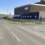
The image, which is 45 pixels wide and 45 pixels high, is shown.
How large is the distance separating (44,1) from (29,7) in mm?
29740

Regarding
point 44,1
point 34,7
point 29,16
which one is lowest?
point 29,16

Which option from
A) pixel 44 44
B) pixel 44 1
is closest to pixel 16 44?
pixel 44 44

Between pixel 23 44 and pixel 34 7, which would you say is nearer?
pixel 23 44

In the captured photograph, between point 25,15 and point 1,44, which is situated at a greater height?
point 25,15

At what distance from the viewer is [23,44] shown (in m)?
5.33

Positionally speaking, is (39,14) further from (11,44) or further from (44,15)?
(11,44)

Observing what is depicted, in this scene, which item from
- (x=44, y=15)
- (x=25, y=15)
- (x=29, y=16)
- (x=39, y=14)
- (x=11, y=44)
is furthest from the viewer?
(x=25, y=15)

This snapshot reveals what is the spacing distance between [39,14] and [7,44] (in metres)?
36.0

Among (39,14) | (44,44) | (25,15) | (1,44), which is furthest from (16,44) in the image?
(25,15)

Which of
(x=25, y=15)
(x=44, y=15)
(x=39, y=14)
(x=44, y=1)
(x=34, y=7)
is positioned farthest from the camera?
(x=44, y=1)

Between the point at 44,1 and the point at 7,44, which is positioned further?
the point at 44,1

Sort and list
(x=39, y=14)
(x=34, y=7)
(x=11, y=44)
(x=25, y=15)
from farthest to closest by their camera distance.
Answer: (x=34, y=7)
(x=25, y=15)
(x=39, y=14)
(x=11, y=44)

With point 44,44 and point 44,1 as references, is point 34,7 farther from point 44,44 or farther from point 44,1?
point 44,44

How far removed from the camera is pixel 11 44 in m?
5.30
